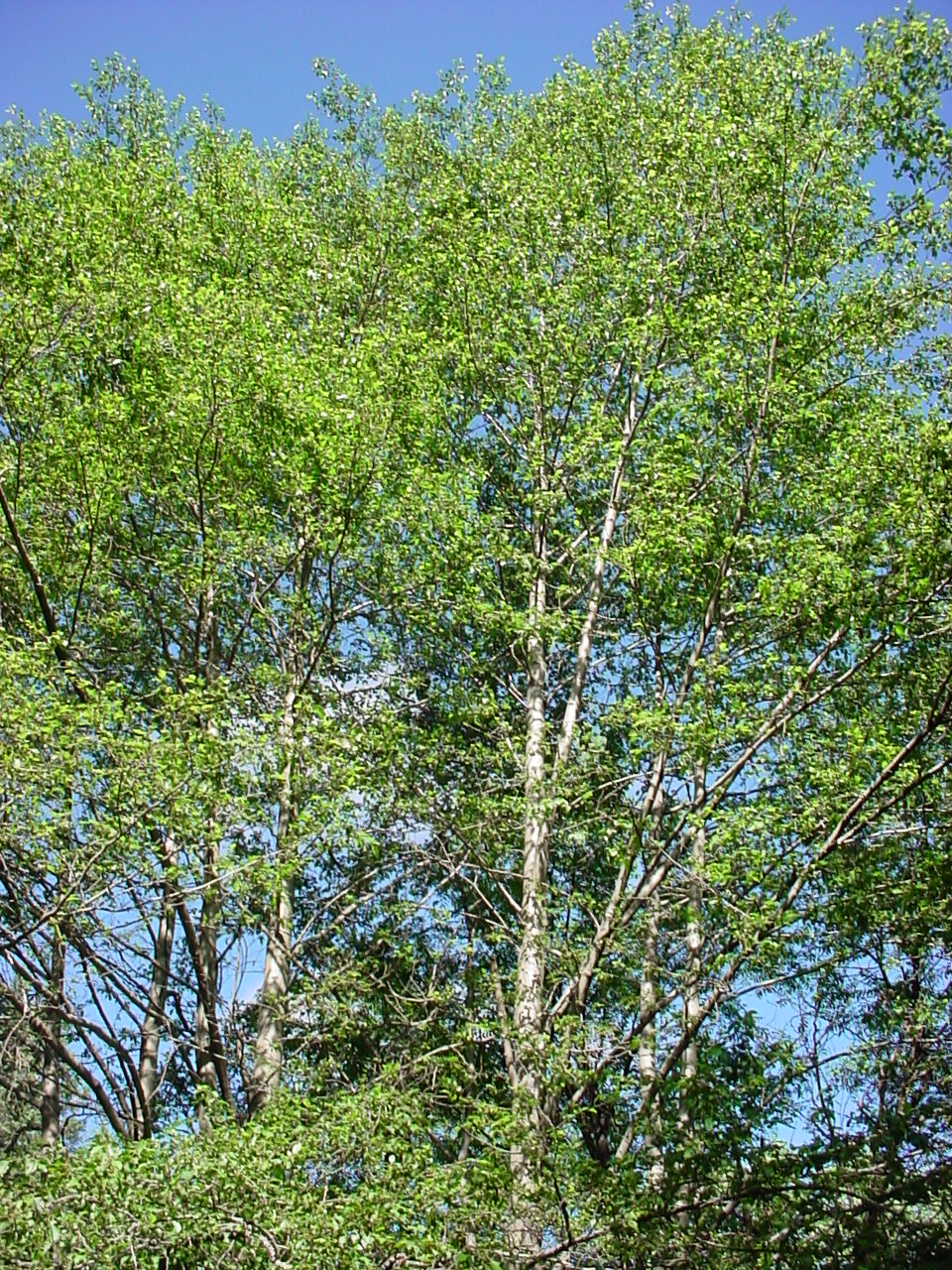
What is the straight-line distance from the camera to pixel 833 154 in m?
13.1

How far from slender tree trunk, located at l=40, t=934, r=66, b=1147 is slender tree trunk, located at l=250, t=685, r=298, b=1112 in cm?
181

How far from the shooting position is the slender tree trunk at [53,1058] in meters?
9.91

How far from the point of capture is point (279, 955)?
1162 centimetres

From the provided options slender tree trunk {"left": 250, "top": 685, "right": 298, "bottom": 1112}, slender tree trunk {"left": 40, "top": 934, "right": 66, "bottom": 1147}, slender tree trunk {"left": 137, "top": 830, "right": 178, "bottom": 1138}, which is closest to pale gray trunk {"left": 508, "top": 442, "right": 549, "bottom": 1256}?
slender tree trunk {"left": 250, "top": 685, "right": 298, "bottom": 1112}

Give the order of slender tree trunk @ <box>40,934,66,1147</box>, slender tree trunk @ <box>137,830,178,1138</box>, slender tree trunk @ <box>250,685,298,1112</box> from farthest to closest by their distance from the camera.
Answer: slender tree trunk @ <box>250,685,298,1112</box>, slender tree trunk @ <box>137,830,178,1138</box>, slender tree trunk @ <box>40,934,66,1147</box>

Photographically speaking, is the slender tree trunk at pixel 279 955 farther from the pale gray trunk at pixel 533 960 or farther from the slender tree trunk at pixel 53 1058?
the pale gray trunk at pixel 533 960

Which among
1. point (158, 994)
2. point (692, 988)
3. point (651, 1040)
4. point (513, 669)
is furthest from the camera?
point (513, 669)

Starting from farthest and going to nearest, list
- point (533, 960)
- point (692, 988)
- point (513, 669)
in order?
point (513, 669), point (533, 960), point (692, 988)

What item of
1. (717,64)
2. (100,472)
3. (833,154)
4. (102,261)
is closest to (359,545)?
(100,472)

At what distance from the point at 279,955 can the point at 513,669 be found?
16.3ft

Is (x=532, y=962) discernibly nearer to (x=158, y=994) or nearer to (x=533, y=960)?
(x=533, y=960)

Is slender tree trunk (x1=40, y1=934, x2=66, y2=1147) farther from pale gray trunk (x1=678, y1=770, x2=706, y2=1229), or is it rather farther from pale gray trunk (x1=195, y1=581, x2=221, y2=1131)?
pale gray trunk (x1=678, y1=770, x2=706, y2=1229)

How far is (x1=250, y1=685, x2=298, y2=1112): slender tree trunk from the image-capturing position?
1070cm

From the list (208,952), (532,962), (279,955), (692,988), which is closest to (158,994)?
(208,952)
